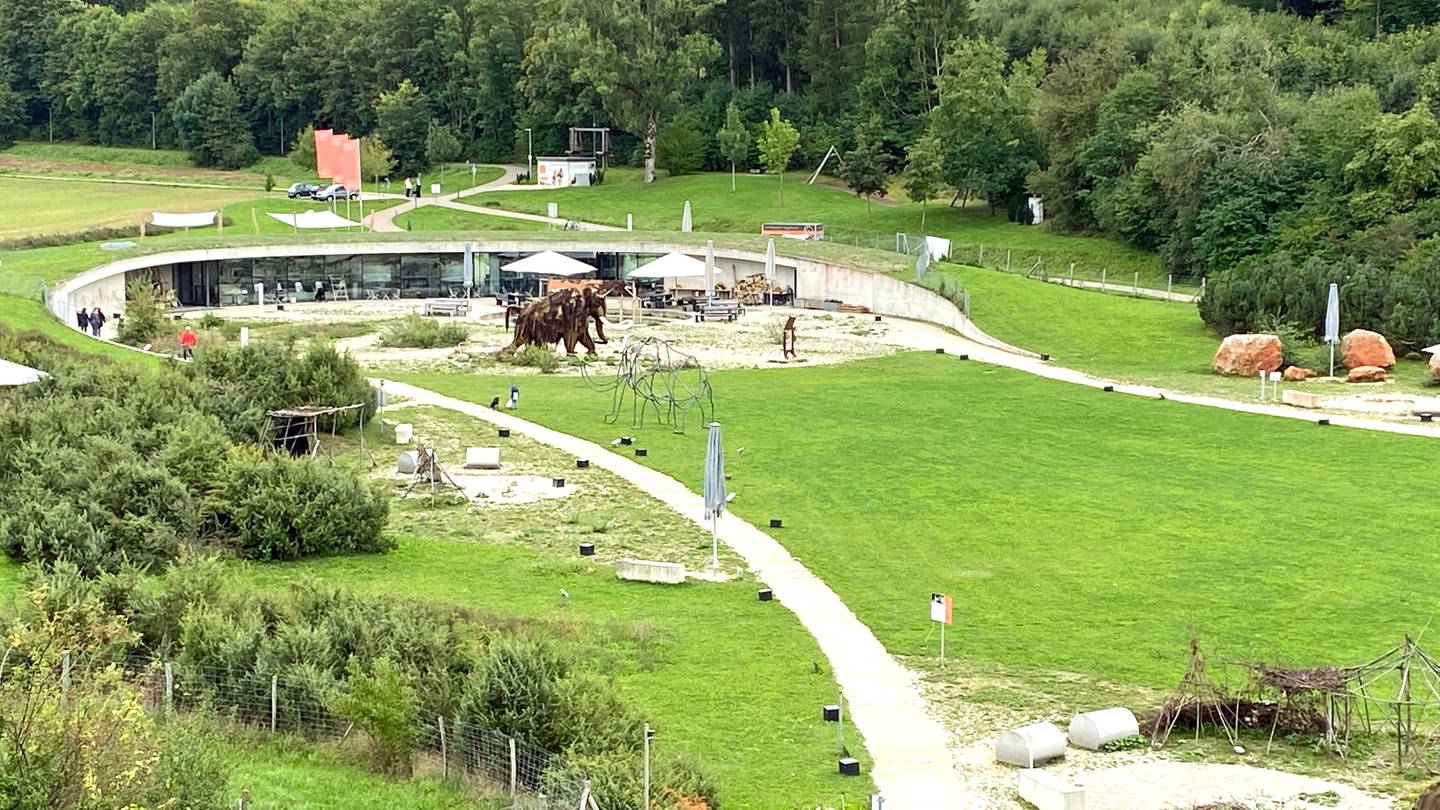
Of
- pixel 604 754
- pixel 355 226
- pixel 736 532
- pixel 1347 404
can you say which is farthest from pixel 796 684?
pixel 355 226

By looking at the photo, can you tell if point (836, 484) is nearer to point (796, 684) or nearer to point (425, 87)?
point (796, 684)

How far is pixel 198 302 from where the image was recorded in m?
72.3

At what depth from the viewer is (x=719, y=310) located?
65.6 metres

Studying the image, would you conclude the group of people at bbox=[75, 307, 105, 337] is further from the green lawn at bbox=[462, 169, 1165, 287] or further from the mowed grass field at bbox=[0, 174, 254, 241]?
the green lawn at bbox=[462, 169, 1165, 287]

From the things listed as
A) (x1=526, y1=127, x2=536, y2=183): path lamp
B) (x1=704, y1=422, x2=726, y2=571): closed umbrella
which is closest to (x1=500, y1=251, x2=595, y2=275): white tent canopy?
(x1=704, y1=422, x2=726, y2=571): closed umbrella

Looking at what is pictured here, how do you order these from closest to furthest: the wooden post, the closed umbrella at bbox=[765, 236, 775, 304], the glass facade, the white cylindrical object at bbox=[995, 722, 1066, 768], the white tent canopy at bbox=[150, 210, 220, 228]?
the wooden post
the white cylindrical object at bbox=[995, 722, 1066, 768]
the closed umbrella at bbox=[765, 236, 775, 304]
the glass facade
the white tent canopy at bbox=[150, 210, 220, 228]

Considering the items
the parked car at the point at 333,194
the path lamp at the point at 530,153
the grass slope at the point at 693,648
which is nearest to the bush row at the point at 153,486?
the grass slope at the point at 693,648

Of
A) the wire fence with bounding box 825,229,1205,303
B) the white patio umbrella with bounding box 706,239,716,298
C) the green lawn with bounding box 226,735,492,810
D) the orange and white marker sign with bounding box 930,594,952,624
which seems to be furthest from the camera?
the wire fence with bounding box 825,229,1205,303

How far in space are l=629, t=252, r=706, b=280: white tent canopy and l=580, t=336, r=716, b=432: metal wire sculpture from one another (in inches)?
552

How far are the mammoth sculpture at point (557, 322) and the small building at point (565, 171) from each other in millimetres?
→ 54219

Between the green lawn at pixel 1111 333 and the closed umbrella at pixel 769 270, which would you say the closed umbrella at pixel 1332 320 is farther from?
the closed umbrella at pixel 769 270

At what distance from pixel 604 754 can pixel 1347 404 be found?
1214 inches

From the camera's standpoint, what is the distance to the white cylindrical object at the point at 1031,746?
19109 mm

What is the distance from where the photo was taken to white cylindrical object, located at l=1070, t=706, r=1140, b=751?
1959 cm
